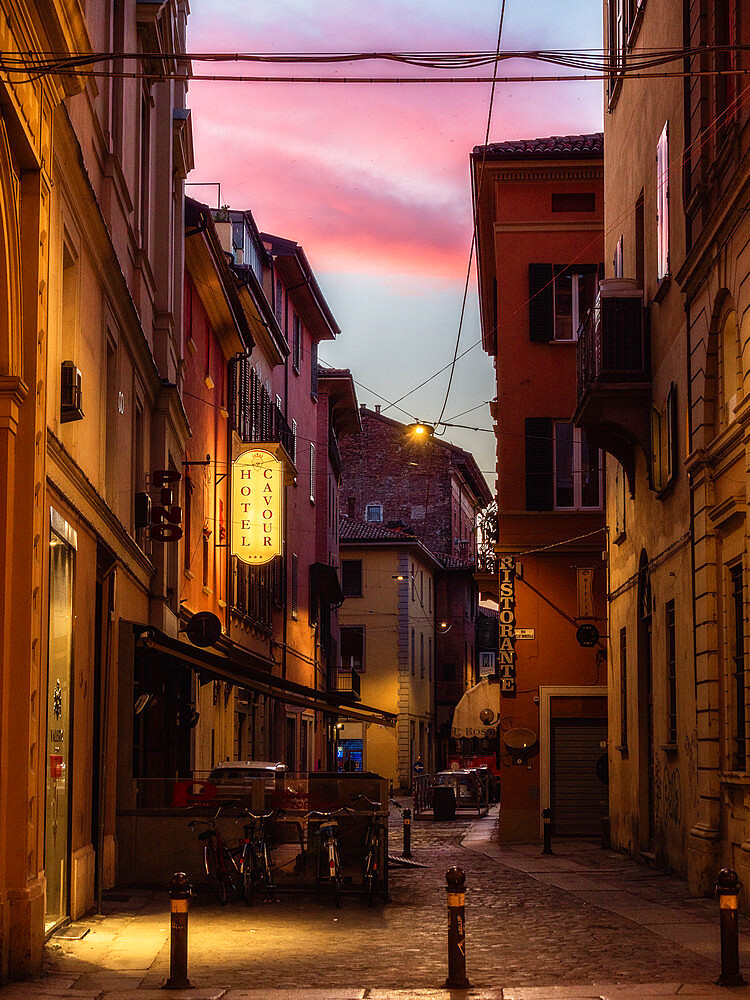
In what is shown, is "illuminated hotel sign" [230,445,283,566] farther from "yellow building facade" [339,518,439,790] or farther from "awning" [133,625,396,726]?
"yellow building facade" [339,518,439,790]

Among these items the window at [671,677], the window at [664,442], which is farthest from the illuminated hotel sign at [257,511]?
the window at [671,677]

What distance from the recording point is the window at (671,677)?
68.9ft

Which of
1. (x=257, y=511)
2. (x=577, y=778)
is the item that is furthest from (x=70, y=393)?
(x=577, y=778)

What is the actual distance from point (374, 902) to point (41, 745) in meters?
6.25

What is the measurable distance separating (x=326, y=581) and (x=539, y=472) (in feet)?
61.3

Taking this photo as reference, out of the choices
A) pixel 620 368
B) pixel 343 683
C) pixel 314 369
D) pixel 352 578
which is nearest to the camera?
pixel 620 368

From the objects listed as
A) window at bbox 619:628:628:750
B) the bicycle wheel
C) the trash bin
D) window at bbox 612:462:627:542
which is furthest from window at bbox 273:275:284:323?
the bicycle wheel

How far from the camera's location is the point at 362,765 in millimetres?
61562

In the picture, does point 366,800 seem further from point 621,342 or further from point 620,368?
point 621,342

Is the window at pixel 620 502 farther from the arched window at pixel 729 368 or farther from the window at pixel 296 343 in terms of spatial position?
the window at pixel 296 343

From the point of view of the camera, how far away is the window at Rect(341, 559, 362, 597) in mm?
68188

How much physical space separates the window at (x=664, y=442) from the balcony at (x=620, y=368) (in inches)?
18.7

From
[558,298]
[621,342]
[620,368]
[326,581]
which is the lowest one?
[326,581]

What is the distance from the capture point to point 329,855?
53.7 feet
